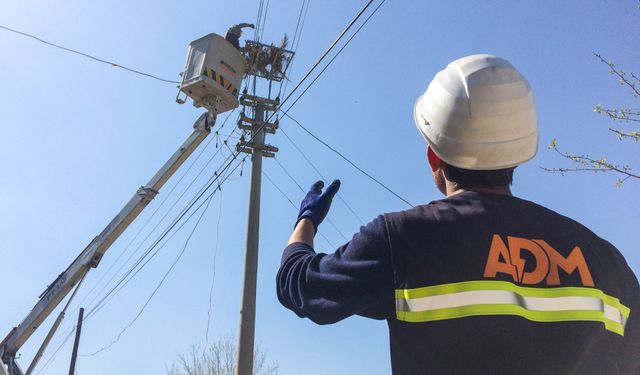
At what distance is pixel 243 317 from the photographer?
31.7 ft

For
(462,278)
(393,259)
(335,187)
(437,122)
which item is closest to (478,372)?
(462,278)

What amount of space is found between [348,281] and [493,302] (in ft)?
1.13

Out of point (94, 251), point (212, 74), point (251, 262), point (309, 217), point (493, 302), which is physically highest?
point (212, 74)

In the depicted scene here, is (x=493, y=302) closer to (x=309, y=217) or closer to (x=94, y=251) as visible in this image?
(x=309, y=217)

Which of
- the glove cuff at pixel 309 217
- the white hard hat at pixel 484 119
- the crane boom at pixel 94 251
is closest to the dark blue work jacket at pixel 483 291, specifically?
the white hard hat at pixel 484 119

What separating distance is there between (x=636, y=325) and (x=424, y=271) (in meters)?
0.64

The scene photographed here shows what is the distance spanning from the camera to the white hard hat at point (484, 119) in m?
1.67

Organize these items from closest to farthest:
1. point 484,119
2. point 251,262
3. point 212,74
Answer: point 484,119 < point 212,74 < point 251,262

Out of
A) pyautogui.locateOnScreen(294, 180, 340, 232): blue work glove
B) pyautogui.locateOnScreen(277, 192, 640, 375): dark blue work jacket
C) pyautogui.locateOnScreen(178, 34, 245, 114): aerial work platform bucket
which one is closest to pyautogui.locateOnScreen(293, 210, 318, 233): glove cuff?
pyautogui.locateOnScreen(294, 180, 340, 232): blue work glove

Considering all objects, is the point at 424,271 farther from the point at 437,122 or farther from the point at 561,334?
the point at 437,122

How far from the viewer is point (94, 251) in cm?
1038

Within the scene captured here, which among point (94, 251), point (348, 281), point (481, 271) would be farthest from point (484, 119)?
point (94, 251)

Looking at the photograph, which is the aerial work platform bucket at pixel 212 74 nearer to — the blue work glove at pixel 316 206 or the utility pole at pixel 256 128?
the utility pole at pixel 256 128

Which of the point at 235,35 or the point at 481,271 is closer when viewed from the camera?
the point at 481,271
